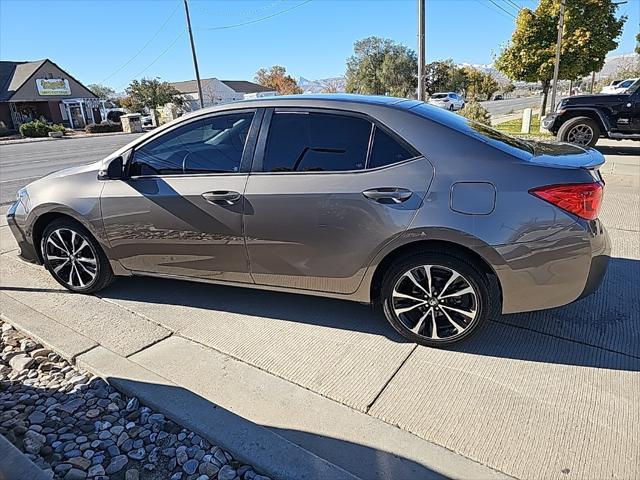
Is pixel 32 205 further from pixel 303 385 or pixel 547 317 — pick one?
pixel 547 317

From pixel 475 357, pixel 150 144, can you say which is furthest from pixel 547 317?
pixel 150 144

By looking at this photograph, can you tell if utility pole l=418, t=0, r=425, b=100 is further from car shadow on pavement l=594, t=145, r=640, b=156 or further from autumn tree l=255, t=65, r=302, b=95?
autumn tree l=255, t=65, r=302, b=95

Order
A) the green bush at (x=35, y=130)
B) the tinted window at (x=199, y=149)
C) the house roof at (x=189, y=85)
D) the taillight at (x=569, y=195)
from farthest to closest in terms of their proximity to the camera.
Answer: the house roof at (x=189, y=85), the green bush at (x=35, y=130), the tinted window at (x=199, y=149), the taillight at (x=569, y=195)

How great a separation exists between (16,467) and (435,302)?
2404mm

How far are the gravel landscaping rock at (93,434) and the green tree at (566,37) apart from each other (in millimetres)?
22313

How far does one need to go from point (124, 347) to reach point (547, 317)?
3.15 m

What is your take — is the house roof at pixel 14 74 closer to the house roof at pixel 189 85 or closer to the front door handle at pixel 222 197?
the house roof at pixel 189 85

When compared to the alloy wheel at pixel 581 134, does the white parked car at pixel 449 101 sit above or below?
above

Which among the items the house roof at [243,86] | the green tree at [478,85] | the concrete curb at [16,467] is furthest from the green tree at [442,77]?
the concrete curb at [16,467]

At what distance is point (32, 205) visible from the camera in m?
3.99

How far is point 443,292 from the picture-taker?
9.65 ft

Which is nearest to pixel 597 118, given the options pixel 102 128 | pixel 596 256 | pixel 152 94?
pixel 596 256

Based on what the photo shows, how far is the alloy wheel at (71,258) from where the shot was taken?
12.8 ft

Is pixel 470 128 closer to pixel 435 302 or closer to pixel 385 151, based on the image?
pixel 385 151
